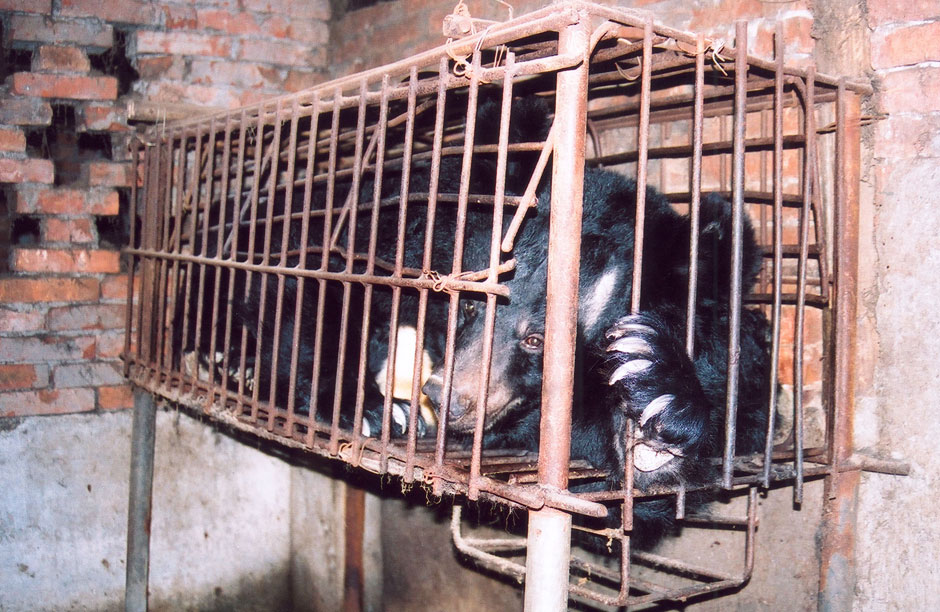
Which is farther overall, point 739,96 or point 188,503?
point 188,503

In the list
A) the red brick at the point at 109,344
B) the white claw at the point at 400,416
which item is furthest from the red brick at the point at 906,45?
the red brick at the point at 109,344

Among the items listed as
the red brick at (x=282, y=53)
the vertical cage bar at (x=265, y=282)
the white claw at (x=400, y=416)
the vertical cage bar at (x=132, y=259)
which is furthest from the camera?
the red brick at (x=282, y=53)

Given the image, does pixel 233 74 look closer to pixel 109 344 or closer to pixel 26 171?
pixel 26 171

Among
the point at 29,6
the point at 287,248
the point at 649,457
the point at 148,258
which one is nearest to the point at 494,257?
the point at 649,457

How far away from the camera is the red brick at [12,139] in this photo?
10.2 feet

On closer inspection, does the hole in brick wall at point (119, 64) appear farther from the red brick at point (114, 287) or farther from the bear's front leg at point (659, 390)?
the bear's front leg at point (659, 390)

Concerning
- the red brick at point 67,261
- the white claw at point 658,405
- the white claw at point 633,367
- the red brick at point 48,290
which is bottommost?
the white claw at point 658,405

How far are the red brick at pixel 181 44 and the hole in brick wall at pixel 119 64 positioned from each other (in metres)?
0.06

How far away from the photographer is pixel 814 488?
2.18 metres

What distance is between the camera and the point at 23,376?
10.4 feet

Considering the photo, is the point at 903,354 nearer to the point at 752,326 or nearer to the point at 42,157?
the point at 752,326

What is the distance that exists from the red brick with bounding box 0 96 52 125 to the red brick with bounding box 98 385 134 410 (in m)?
1.14

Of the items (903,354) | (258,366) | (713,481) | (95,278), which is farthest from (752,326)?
(95,278)

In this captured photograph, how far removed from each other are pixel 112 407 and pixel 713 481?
2.62 meters
